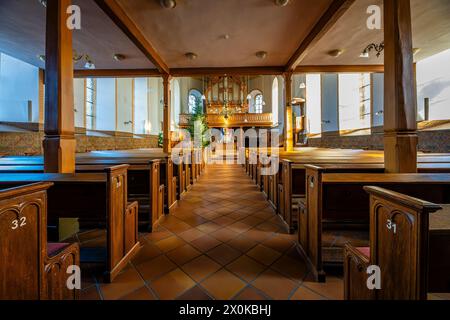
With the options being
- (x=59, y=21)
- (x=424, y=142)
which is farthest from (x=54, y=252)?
(x=424, y=142)

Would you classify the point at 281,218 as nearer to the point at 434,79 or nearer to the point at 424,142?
the point at 424,142

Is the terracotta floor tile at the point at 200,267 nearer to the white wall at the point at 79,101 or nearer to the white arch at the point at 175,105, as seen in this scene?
the white wall at the point at 79,101

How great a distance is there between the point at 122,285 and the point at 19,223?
994 millimetres

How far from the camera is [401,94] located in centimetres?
226

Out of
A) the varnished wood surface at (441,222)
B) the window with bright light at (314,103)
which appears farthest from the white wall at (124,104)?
the varnished wood surface at (441,222)

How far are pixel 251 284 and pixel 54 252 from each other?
1.28m

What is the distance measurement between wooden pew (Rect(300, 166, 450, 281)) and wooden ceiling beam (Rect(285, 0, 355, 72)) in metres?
2.70

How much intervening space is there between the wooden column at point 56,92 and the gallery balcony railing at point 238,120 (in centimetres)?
1267

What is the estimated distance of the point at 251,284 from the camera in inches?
65.9

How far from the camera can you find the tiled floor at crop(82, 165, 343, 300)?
1.59m

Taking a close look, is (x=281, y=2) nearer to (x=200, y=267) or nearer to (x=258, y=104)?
(x=200, y=267)

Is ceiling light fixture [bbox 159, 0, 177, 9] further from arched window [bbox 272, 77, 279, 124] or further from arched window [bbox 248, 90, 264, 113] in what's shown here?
arched window [bbox 248, 90, 264, 113]

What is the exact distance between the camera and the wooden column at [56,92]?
92.6 inches
